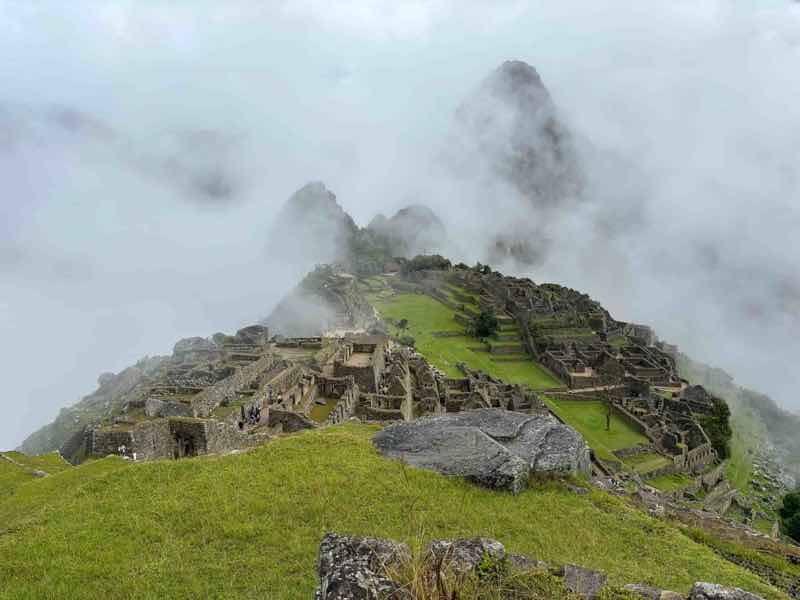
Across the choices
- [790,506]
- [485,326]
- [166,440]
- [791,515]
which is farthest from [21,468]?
[485,326]

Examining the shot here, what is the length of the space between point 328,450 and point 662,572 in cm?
744

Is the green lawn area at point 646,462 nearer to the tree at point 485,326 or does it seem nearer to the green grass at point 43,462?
the tree at point 485,326

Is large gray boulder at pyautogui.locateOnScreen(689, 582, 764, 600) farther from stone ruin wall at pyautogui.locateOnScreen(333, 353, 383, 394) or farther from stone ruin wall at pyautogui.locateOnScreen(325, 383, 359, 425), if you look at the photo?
stone ruin wall at pyautogui.locateOnScreen(333, 353, 383, 394)

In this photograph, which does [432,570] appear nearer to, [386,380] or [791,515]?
[386,380]

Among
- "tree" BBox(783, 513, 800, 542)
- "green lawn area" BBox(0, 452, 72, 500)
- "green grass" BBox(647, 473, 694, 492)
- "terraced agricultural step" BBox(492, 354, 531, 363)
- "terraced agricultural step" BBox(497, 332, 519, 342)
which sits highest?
"terraced agricultural step" BBox(497, 332, 519, 342)

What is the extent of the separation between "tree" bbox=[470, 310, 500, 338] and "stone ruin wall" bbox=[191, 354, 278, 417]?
1816 inches

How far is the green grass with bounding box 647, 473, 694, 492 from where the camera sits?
4284cm

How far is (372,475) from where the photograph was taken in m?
12.4

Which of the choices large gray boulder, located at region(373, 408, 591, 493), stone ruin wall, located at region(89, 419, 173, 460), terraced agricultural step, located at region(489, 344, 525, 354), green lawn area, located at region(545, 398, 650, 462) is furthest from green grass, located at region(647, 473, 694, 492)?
stone ruin wall, located at region(89, 419, 173, 460)

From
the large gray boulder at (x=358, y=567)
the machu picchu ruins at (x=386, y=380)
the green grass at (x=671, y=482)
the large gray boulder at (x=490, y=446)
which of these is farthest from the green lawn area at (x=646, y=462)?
the large gray boulder at (x=358, y=567)

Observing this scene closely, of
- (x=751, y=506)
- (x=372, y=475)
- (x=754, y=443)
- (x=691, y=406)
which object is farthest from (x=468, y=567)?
(x=754, y=443)

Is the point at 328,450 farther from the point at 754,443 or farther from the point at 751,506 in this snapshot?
the point at 754,443

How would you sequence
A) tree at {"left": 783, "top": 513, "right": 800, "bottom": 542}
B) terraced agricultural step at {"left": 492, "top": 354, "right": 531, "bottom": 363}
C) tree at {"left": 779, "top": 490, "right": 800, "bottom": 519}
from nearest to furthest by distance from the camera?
tree at {"left": 783, "top": 513, "right": 800, "bottom": 542}
tree at {"left": 779, "top": 490, "right": 800, "bottom": 519}
terraced agricultural step at {"left": 492, "top": 354, "right": 531, "bottom": 363}

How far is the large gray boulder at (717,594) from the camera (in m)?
6.82
